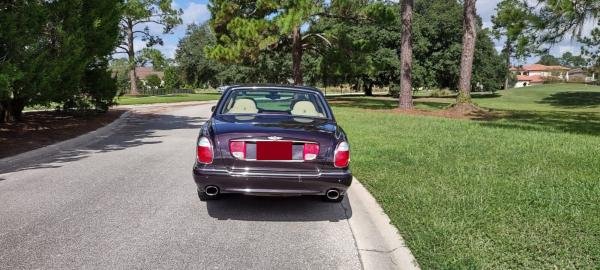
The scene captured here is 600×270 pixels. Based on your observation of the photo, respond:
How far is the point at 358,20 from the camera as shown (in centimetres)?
2916

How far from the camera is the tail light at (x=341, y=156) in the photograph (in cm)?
512

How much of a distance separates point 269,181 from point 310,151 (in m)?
0.54

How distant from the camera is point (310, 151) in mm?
5066

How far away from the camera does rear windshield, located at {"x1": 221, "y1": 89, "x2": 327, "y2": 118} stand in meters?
6.34

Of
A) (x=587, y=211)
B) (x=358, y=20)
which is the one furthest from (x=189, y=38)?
(x=587, y=211)

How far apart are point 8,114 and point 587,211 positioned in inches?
606

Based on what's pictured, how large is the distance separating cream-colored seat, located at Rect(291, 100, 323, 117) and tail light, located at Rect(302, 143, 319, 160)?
1277 millimetres

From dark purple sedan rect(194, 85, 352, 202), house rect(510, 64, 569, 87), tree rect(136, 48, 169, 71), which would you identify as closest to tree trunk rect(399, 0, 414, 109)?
dark purple sedan rect(194, 85, 352, 202)

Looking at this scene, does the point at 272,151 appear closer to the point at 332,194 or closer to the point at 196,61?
the point at 332,194

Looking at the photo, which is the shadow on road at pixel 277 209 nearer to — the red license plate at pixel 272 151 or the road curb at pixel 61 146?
the red license plate at pixel 272 151

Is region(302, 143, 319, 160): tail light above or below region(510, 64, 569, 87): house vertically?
below

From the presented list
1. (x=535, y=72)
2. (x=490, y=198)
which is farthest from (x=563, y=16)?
(x=535, y=72)

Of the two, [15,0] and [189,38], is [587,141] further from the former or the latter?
[189,38]

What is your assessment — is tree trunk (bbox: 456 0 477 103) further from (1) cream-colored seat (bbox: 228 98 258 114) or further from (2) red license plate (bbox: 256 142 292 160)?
(2) red license plate (bbox: 256 142 292 160)
